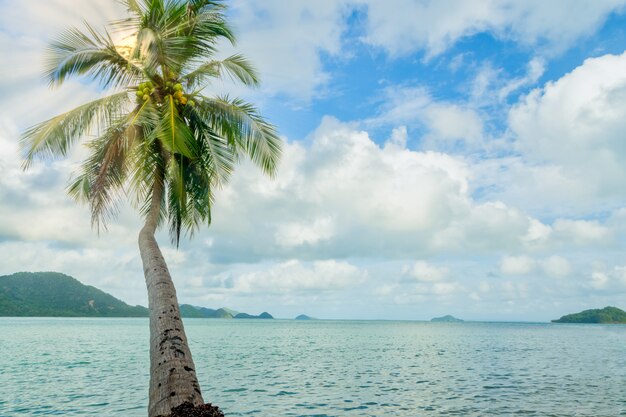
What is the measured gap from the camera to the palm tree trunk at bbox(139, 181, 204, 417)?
731 cm

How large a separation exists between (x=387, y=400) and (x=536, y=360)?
31.7 m

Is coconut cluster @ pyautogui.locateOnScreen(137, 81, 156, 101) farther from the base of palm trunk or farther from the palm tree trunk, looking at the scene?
the base of palm trunk

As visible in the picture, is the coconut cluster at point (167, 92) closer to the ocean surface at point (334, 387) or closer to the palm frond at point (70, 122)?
the palm frond at point (70, 122)

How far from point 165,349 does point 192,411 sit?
1.79 metres

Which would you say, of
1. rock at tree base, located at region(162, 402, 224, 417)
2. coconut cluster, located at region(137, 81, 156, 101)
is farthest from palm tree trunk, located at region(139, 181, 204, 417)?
coconut cluster, located at region(137, 81, 156, 101)

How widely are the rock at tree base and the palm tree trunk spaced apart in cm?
19

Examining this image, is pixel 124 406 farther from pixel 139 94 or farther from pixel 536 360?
pixel 536 360

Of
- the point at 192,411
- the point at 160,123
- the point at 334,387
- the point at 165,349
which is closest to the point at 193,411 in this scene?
the point at 192,411

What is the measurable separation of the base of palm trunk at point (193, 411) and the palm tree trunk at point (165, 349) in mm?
194

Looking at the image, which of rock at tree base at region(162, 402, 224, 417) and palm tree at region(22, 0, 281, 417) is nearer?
rock at tree base at region(162, 402, 224, 417)

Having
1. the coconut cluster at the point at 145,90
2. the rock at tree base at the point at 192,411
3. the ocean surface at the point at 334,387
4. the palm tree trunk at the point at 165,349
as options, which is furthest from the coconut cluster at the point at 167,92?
the ocean surface at the point at 334,387

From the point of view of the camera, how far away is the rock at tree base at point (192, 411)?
662cm

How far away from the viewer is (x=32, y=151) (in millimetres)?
14258

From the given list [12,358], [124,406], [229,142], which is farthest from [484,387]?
[12,358]
